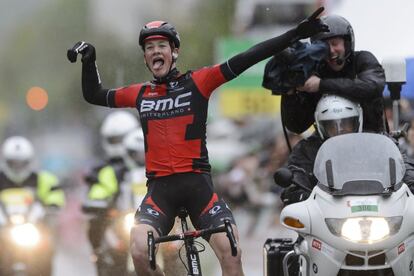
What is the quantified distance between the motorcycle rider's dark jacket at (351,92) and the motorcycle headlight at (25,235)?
4.53m

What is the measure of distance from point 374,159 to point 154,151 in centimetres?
139

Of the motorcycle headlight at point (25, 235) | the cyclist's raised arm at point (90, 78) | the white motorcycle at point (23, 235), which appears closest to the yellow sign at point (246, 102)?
the white motorcycle at point (23, 235)

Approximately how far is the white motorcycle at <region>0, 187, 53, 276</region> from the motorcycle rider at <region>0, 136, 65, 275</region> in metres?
0.01

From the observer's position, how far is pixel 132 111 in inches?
653

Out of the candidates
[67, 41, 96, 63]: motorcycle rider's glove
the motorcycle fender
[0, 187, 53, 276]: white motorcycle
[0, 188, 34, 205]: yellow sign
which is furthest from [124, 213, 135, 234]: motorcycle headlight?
the motorcycle fender

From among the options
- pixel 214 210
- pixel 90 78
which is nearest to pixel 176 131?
pixel 214 210

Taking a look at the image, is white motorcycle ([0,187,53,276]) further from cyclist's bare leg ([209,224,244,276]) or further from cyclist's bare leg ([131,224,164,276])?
cyclist's bare leg ([209,224,244,276])

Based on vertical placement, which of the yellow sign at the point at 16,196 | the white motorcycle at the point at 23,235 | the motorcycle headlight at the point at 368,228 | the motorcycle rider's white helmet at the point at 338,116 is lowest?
the white motorcycle at the point at 23,235

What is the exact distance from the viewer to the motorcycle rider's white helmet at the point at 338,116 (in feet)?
28.1

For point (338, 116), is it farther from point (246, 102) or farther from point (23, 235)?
point (246, 102)

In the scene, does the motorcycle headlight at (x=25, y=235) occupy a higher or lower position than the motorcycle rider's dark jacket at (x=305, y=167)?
lower

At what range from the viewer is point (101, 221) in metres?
13.1

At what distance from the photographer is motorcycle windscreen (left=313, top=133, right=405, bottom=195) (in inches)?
303

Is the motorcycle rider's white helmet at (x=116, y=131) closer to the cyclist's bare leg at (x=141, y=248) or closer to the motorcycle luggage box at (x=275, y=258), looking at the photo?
the motorcycle luggage box at (x=275, y=258)
